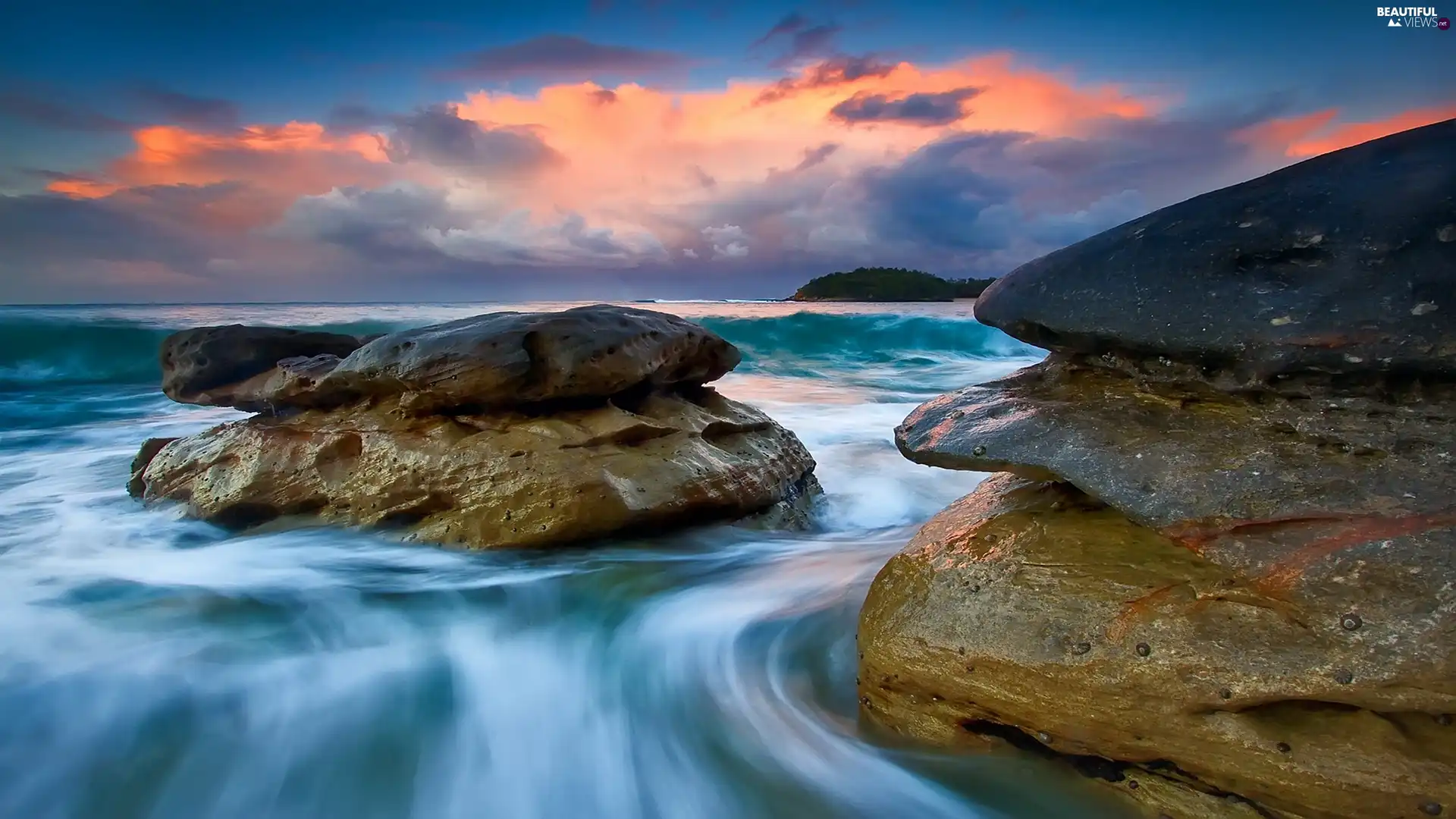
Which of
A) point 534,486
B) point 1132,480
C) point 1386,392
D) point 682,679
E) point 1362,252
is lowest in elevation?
point 682,679

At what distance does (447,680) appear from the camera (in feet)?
10.2

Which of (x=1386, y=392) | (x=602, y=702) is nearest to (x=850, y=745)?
(x=602, y=702)

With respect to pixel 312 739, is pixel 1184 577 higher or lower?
higher

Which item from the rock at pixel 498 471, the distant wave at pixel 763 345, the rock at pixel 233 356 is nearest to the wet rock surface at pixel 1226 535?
the rock at pixel 498 471

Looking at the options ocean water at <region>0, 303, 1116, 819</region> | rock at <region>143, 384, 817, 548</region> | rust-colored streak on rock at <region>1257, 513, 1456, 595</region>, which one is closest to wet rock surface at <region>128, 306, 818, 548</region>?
rock at <region>143, 384, 817, 548</region>

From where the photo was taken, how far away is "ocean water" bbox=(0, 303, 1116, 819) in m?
2.38

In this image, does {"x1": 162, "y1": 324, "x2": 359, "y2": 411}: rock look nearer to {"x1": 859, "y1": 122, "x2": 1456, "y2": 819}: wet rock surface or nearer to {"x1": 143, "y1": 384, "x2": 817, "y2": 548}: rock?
{"x1": 143, "y1": 384, "x2": 817, "y2": 548}: rock

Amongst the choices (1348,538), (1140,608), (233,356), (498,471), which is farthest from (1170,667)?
(233,356)

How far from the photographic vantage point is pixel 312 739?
2.69 metres

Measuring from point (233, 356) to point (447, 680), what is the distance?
424 centimetres

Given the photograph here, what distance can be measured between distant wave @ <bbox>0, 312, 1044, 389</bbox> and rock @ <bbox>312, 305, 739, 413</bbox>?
12.3 meters

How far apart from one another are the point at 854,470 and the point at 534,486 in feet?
11.0

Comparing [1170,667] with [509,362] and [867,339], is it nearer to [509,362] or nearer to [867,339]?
[509,362]

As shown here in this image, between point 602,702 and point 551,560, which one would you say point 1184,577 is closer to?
point 602,702
